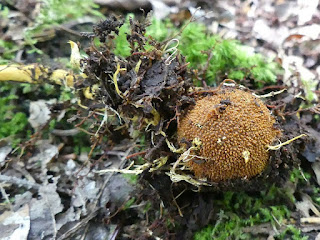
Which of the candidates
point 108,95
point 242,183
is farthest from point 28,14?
point 242,183

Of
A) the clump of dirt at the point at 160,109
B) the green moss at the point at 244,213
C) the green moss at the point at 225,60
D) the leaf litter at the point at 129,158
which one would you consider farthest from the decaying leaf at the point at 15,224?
the green moss at the point at 225,60

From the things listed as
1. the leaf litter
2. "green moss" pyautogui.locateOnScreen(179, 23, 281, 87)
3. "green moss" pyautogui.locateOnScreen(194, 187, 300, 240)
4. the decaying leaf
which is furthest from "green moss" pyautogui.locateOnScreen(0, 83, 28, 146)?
"green moss" pyautogui.locateOnScreen(194, 187, 300, 240)

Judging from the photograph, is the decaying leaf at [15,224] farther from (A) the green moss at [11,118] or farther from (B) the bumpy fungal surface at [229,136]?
(B) the bumpy fungal surface at [229,136]

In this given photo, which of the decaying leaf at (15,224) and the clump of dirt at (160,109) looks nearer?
the clump of dirt at (160,109)

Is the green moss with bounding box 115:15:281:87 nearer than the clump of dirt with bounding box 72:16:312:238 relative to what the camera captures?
No

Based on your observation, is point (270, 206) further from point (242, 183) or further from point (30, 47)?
point (30, 47)

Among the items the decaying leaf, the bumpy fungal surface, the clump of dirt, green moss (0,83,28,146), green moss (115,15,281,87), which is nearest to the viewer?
the bumpy fungal surface

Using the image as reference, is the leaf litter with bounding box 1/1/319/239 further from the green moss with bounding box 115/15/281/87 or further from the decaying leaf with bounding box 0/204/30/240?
the green moss with bounding box 115/15/281/87

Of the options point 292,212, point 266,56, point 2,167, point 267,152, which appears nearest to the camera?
point 267,152
